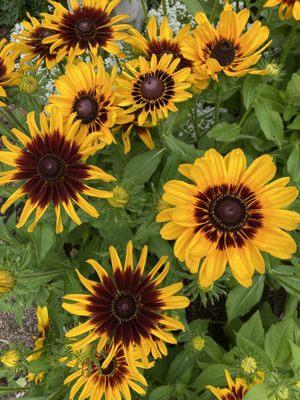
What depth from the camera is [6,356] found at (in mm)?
1146

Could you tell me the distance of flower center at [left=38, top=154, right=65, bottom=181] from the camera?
3.13ft

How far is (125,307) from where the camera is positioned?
100 centimetres

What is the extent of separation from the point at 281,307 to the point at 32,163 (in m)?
1.22

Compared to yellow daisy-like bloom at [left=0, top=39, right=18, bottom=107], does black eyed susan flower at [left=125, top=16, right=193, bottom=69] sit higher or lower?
higher

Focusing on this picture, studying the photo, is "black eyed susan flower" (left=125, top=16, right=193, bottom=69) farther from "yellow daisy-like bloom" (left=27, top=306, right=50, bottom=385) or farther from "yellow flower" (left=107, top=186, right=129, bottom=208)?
"yellow daisy-like bloom" (left=27, top=306, right=50, bottom=385)

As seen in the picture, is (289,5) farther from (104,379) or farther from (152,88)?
(104,379)

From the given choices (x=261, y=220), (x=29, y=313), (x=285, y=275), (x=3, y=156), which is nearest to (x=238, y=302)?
(x=285, y=275)

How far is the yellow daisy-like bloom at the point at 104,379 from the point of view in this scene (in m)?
1.06

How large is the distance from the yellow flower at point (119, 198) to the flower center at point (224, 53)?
0.37m

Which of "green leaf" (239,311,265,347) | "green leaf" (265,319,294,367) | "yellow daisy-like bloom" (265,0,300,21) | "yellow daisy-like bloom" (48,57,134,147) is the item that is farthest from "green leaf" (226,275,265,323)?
"yellow daisy-like bloom" (265,0,300,21)

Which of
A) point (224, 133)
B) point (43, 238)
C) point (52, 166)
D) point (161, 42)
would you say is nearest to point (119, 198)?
point (52, 166)

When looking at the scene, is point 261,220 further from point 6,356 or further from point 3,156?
point 6,356

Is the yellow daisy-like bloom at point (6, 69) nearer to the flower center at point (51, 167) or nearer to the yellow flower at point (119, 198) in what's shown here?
the flower center at point (51, 167)

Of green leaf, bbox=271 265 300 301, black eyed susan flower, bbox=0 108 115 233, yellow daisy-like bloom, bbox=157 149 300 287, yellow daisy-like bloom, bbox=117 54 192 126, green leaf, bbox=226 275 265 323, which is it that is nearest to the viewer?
yellow daisy-like bloom, bbox=157 149 300 287
